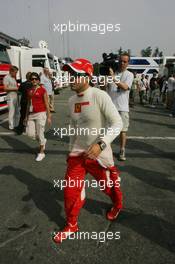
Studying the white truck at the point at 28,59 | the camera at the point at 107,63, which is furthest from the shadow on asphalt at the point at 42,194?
the white truck at the point at 28,59

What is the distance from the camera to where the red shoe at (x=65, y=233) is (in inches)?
118

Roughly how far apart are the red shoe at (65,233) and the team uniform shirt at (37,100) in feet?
10.3

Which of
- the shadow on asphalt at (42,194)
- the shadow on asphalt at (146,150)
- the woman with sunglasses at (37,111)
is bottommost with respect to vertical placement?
the shadow on asphalt at (42,194)

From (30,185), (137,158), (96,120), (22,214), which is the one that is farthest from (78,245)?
(137,158)

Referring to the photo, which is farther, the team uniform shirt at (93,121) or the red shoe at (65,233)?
the red shoe at (65,233)

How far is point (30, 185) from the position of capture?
446cm

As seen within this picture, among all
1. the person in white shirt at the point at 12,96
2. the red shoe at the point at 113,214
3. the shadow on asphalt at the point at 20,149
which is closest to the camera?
the red shoe at the point at 113,214

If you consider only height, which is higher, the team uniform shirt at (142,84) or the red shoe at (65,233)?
the team uniform shirt at (142,84)

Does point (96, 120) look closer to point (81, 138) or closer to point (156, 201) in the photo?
point (81, 138)

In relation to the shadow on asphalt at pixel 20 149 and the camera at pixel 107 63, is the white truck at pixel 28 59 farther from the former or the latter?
the camera at pixel 107 63

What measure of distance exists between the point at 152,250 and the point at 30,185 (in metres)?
2.27

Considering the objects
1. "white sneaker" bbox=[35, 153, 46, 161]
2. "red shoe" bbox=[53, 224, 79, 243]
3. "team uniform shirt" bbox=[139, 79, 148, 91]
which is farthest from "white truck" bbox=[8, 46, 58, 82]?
"red shoe" bbox=[53, 224, 79, 243]

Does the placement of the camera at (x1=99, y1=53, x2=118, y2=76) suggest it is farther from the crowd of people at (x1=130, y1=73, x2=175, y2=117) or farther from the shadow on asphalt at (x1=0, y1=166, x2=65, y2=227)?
the crowd of people at (x1=130, y1=73, x2=175, y2=117)

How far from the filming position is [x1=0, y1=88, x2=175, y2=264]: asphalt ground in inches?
110
